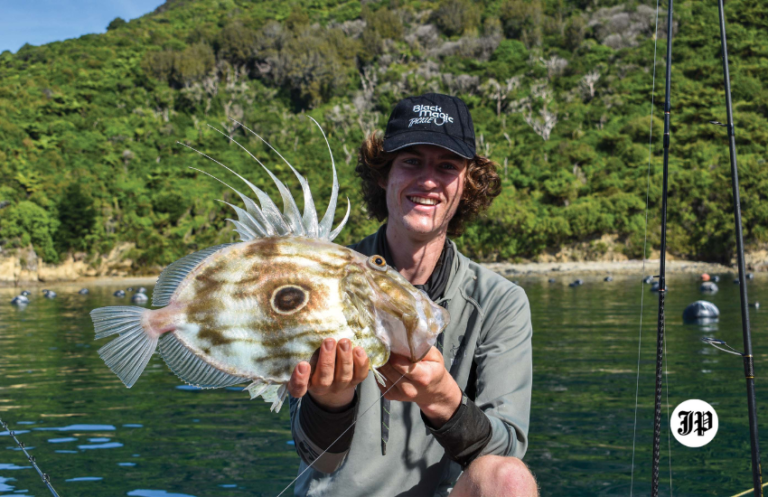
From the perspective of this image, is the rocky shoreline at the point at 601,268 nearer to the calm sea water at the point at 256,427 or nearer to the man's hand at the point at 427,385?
the calm sea water at the point at 256,427

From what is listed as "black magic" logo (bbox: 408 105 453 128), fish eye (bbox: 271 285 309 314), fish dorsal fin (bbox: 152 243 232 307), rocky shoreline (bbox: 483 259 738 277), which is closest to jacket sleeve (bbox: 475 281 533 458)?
"black magic" logo (bbox: 408 105 453 128)

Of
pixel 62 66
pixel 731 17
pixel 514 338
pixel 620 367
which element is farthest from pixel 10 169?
pixel 731 17

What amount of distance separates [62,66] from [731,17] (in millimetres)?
89728

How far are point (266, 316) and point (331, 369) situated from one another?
0.31m

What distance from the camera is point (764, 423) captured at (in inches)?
324

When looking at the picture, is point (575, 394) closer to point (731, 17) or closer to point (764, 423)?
point (764, 423)

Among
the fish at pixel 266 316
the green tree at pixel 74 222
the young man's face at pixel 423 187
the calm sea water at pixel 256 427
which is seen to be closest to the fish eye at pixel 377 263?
the fish at pixel 266 316

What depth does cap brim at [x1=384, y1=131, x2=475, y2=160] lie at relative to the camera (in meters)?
3.45

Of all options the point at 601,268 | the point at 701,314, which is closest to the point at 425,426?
the point at 701,314

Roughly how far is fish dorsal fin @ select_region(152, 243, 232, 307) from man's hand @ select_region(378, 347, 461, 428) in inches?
32.1

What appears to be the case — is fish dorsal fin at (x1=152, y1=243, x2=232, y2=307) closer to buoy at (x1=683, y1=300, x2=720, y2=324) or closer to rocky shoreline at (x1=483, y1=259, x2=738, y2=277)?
buoy at (x1=683, y1=300, x2=720, y2=324)

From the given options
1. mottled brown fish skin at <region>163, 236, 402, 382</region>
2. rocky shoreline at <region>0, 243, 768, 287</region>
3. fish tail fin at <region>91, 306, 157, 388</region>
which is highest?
rocky shoreline at <region>0, 243, 768, 287</region>

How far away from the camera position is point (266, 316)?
245cm

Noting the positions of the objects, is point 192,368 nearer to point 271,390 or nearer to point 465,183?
point 271,390
